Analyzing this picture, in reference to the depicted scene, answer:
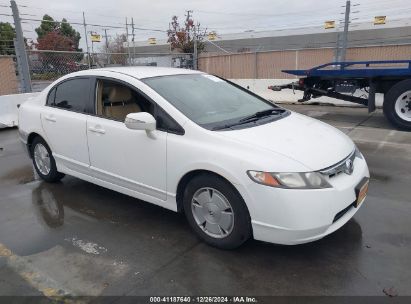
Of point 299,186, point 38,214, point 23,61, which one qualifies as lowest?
point 38,214

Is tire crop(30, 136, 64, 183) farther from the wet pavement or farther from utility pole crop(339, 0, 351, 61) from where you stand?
utility pole crop(339, 0, 351, 61)

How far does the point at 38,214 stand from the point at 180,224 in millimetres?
1644

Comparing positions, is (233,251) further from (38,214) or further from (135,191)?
(38,214)

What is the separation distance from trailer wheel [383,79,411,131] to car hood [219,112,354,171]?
5.22 m

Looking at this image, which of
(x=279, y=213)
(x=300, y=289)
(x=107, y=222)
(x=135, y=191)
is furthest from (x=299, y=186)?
(x=107, y=222)

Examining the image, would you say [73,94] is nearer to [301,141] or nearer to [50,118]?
[50,118]

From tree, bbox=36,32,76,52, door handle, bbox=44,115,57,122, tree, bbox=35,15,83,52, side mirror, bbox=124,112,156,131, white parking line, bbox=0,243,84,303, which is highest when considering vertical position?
tree, bbox=35,15,83,52

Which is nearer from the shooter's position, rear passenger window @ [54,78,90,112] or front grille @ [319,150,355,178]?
front grille @ [319,150,355,178]

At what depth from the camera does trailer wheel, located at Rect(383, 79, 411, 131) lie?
8086mm

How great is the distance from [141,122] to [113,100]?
1007 mm

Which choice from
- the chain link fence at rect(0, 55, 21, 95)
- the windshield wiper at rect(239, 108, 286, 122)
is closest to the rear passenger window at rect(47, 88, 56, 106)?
the windshield wiper at rect(239, 108, 286, 122)

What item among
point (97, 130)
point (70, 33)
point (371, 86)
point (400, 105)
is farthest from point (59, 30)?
point (97, 130)

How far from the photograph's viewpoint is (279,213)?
2.88m

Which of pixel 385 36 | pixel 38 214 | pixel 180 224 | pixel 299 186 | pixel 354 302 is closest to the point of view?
pixel 354 302
